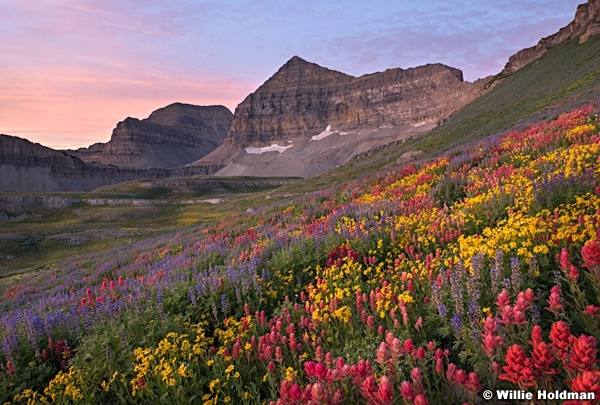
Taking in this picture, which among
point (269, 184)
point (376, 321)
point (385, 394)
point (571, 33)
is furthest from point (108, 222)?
point (571, 33)

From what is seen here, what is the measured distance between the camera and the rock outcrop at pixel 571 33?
106 metres

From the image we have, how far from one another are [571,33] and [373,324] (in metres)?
160

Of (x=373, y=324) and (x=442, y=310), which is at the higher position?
(x=442, y=310)

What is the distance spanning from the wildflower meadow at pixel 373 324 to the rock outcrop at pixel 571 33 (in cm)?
12676

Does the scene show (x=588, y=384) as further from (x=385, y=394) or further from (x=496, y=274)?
(x=496, y=274)

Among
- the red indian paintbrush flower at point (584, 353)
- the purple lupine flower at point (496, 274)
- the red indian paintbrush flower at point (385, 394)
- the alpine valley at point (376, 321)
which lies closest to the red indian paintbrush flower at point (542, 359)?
the alpine valley at point (376, 321)

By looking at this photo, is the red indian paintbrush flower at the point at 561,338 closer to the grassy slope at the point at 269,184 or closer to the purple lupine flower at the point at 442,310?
the purple lupine flower at the point at 442,310

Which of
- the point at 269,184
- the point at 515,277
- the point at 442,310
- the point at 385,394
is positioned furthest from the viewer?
the point at 269,184

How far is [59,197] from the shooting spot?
96.8m

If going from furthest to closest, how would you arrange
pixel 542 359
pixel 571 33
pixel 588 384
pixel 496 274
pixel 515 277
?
1. pixel 571 33
2. pixel 496 274
3. pixel 515 277
4. pixel 542 359
5. pixel 588 384

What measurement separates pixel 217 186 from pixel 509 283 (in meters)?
140

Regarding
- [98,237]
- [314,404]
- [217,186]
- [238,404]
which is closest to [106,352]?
[238,404]

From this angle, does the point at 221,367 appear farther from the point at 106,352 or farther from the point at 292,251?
the point at 292,251

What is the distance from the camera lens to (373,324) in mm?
4520
